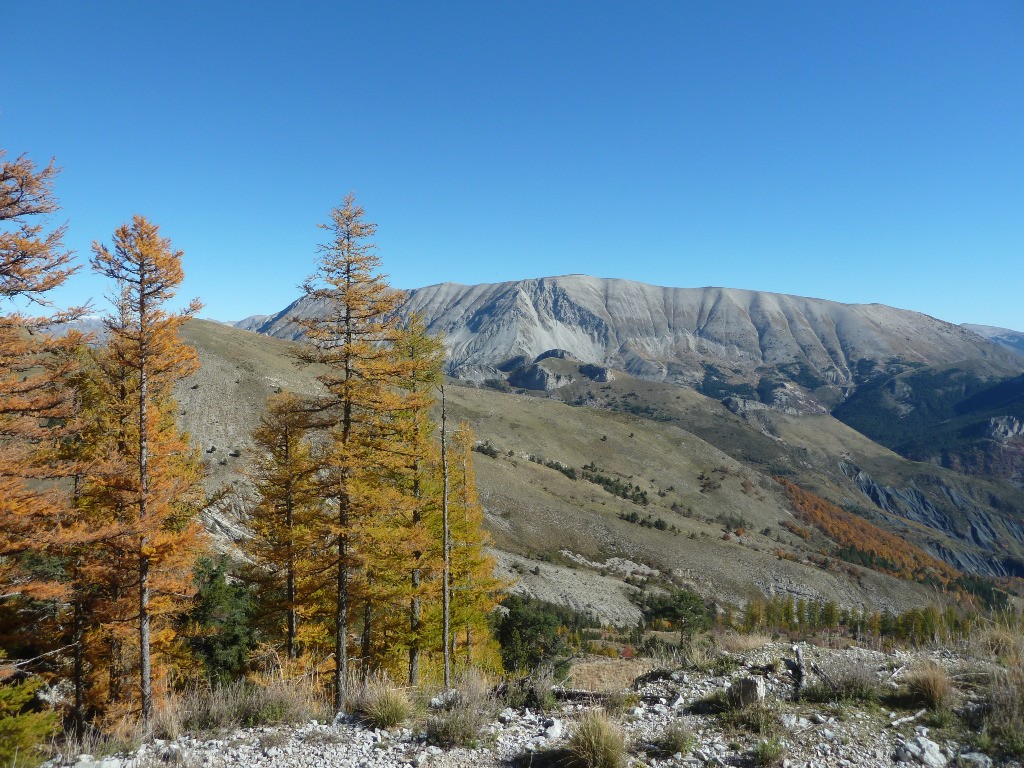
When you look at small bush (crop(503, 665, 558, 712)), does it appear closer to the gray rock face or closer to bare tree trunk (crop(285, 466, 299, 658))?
the gray rock face

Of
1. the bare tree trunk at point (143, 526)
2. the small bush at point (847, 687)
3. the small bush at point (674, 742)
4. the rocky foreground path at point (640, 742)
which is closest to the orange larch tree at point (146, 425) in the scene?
the bare tree trunk at point (143, 526)

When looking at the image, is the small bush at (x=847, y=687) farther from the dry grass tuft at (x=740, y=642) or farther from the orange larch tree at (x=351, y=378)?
the orange larch tree at (x=351, y=378)

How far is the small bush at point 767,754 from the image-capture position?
6898mm

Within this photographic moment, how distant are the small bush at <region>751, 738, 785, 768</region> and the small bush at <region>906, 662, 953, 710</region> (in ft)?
9.05

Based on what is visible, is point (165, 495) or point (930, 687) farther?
point (165, 495)

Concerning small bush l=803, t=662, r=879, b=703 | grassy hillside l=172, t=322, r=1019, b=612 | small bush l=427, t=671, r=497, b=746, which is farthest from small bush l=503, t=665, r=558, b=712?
grassy hillside l=172, t=322, r=1019, b=612

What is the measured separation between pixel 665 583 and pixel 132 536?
73.8 metres

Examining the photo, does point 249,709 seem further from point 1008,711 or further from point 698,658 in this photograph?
point 1008,711

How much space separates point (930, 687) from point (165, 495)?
1529 centimetres

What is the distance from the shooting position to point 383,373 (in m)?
13.4

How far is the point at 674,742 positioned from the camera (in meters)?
7.32

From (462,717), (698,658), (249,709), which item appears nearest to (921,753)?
(698,658)

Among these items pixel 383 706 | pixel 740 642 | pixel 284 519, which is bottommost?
pixel 740 642

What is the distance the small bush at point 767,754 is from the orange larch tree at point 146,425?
461 inches
